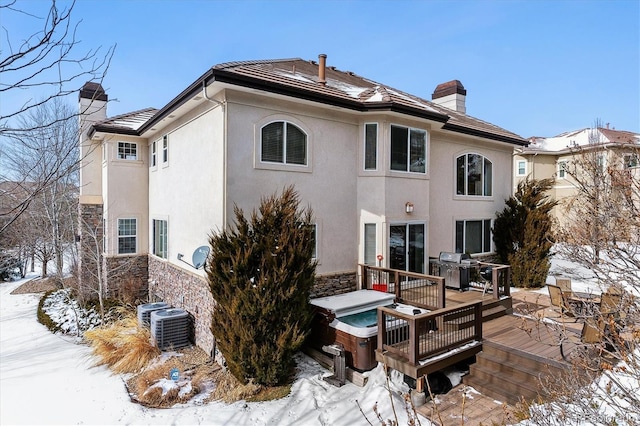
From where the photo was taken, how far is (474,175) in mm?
13984

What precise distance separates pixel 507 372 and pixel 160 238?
1195cm

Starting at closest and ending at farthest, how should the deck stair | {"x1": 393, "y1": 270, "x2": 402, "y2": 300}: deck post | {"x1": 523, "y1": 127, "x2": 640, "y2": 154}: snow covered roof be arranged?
the deck stair → {"x1": 393, "y1": 270, "x2": 402, "y2": 300}: deck post → {"x1": 523, "y1": 127, "x2": 640, "y2": 154}: snow covered roof

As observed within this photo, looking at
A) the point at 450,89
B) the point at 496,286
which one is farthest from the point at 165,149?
the point at 450,89

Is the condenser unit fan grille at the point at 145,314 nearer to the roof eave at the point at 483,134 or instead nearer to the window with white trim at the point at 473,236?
the window with white trim at the point at 473,236

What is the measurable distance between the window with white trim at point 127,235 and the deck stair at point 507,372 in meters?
13.4

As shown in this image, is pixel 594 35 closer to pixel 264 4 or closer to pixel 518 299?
pixel 518 299

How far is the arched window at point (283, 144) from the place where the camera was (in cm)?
905

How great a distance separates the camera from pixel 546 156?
2825 cm

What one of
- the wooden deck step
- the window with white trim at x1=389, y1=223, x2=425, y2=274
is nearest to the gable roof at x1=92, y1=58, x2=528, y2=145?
the window with white trim at x1=389, y1=223, x2=425, y2=274

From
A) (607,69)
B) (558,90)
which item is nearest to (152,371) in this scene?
(607,69)

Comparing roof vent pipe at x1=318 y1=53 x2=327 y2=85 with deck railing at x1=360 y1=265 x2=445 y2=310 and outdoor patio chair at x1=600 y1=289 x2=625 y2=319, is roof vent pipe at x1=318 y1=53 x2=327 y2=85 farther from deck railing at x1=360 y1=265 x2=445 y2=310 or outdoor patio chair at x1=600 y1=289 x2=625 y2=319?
outdoor patio chair at x1=600 y1=289 x2=625 y2=319

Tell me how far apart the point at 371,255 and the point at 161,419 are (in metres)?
6.42

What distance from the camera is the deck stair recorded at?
6219mm

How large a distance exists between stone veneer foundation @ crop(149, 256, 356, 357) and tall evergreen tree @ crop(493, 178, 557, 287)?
24.0 ft
